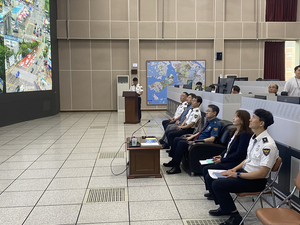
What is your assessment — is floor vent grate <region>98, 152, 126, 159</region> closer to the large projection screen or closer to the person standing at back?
the person standing at back

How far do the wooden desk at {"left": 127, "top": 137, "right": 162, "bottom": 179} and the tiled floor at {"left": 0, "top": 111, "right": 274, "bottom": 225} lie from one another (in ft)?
0.35

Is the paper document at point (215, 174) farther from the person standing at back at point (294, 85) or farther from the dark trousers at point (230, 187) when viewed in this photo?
the person standing at back at point (294, 85)

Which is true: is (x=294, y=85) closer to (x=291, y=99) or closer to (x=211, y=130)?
(x=211, y=130)

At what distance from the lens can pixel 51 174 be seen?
4.62m

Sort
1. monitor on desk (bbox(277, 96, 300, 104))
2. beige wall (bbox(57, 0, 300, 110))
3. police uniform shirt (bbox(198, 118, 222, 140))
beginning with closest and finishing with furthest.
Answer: monitor on desk (bbox(277, 96, 300, 104)) < police uniform shirt (bbox(198, 118, 222, 140)) < beige wall (bbox(57, 0, 300, 110))

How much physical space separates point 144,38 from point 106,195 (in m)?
10.2

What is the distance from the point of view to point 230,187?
2906mm

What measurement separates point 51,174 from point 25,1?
7.66 meters

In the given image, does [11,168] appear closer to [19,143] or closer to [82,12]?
[19,143]

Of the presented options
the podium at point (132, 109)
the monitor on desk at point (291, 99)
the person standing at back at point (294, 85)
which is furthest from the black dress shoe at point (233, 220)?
the podium at point (132, 109)

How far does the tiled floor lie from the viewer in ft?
10.4

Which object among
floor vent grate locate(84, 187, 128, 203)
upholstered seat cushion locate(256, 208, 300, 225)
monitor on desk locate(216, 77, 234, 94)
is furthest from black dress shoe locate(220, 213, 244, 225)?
monitor on desk locate(216, 77, 234, 94)

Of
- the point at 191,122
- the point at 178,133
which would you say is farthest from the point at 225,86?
the point at 178,133

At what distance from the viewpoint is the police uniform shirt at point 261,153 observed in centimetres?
280
